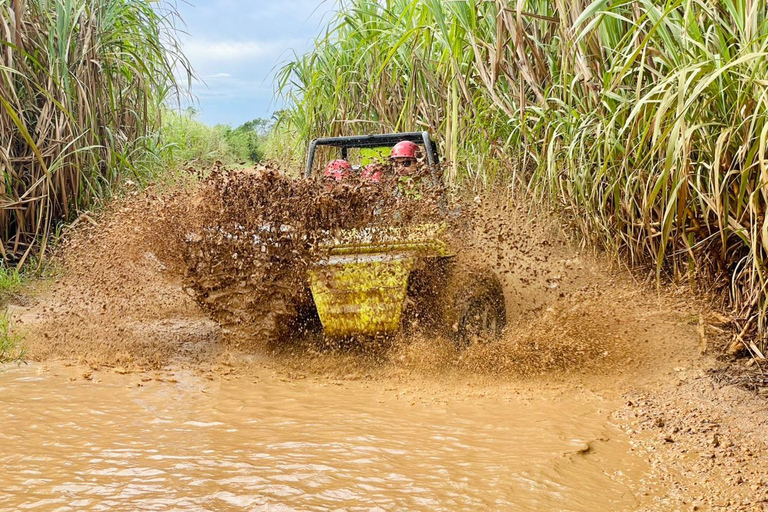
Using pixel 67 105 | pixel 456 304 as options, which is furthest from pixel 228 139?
pixel 456 304

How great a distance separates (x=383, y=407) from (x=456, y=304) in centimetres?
97

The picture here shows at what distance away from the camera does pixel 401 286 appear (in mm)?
4215

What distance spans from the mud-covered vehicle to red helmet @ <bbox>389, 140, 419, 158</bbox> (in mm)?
766

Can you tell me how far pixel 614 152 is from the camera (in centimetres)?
418

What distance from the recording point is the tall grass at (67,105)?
6.30m

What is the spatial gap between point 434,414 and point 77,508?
1.66 meters

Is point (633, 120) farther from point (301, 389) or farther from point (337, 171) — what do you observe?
point (301, 389)

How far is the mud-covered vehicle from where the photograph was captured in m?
4.22

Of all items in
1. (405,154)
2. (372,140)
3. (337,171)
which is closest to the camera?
(337,171)

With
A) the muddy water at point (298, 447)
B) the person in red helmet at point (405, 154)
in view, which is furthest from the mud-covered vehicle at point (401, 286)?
the person in red helmet at point (405, 154)

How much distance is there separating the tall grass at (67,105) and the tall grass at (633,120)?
2824 millimetres

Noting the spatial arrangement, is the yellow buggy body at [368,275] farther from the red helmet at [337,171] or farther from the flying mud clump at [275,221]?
the red helmet at [337,171]

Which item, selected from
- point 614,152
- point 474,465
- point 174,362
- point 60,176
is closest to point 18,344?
point 174,362

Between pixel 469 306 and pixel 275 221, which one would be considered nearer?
pixel 275 221
